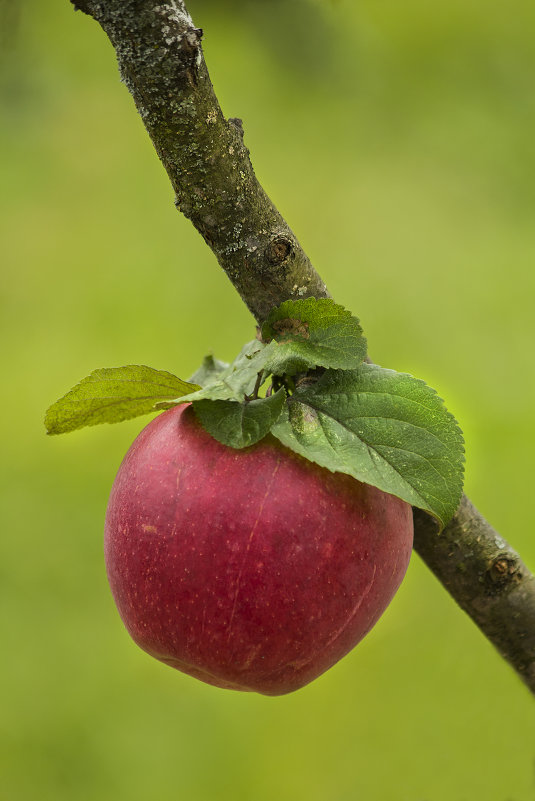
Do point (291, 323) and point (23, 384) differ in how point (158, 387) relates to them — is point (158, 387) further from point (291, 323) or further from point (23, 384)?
point (23, 384)

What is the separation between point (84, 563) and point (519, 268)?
905 millimetres

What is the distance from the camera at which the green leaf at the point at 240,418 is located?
0.44 meters

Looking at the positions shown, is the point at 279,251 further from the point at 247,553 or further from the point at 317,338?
the point at 247,553

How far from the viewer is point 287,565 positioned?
43 cm

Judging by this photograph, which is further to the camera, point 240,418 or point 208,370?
point 208,370

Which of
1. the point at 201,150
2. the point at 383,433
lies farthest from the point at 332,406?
the point at 201,150

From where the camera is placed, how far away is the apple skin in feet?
1.42

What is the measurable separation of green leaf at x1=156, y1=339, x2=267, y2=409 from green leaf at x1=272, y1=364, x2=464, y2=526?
1.0 inches

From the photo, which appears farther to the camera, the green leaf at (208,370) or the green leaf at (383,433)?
the green leaf at (208,370)

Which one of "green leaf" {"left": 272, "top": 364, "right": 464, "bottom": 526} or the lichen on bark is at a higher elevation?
the lichen on bark

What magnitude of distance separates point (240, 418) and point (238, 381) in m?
0.02

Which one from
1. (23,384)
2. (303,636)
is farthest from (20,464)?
(303,636)

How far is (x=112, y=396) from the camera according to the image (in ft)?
1.63

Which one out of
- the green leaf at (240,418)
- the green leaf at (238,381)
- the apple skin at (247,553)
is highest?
the green leaf at (238,381)
